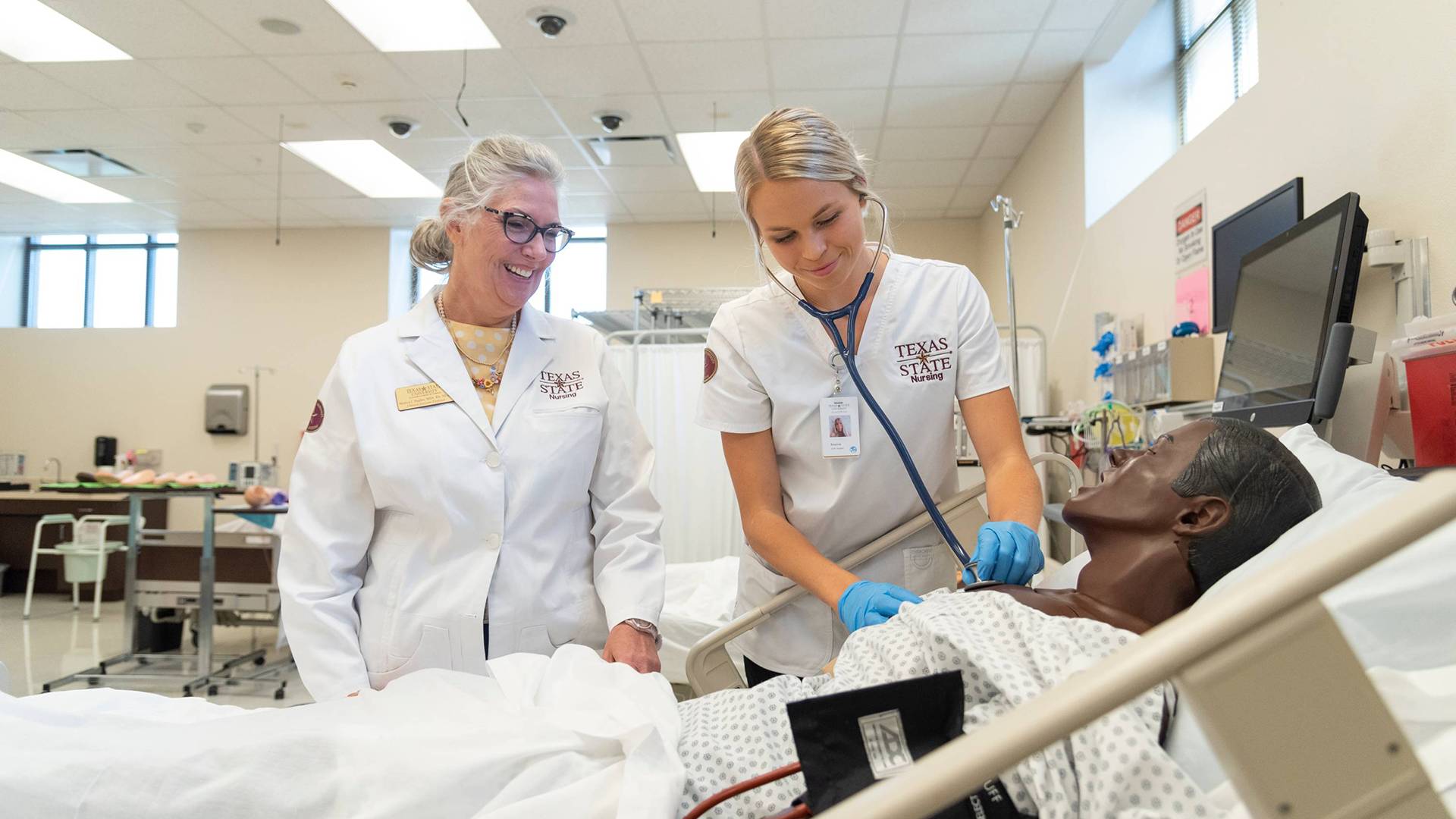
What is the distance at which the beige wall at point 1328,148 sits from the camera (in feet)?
6.30

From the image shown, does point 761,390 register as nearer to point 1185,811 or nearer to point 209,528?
point 1185,811

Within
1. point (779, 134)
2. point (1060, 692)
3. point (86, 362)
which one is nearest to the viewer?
point (1060, 692)

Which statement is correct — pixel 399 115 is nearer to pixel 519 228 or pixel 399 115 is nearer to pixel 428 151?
pixel 428 151

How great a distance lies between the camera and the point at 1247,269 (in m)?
2.18

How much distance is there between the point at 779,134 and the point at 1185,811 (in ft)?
3.35

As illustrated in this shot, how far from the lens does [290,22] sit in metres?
4.05

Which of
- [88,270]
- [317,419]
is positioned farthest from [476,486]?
[88,270]

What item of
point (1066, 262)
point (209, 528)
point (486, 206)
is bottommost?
point (209, 528)

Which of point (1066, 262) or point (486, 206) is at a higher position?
point (1066, 262)

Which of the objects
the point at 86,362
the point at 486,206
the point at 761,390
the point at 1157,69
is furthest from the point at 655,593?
the point at 86,362

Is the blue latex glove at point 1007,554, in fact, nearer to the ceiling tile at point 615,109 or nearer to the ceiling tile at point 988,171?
the ceiling tile at point 615,109

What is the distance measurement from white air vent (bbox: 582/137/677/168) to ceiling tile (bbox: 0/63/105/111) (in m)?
2.80

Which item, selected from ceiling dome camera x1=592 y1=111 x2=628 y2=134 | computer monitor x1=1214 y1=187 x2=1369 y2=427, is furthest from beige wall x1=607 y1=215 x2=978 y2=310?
computer monitor x1=1214 y1=187 x2=1369 y2=427

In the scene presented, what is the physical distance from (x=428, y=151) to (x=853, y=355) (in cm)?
502
